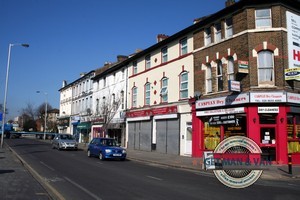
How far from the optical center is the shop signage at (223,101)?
19.5 metres

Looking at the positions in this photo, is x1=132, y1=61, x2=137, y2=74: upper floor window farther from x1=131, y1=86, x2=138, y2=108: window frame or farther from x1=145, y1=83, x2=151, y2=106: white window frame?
x1=145, y1=83, x2=151, y2=106: white window frame

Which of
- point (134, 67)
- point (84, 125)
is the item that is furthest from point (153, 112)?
point (84, 125)

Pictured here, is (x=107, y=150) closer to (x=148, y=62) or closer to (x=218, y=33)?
(x=218, y=33)

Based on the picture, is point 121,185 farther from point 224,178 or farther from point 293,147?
point 293,147

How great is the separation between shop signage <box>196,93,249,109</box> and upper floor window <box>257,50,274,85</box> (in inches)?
55.9

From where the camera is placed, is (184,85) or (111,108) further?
(111,108)

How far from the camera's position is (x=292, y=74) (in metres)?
18.9

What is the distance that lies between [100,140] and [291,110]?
13.3 meters

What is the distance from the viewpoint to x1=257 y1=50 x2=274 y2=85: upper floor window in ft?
64.1

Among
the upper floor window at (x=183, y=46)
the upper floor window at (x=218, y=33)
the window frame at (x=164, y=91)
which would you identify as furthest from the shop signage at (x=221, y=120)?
the upper floor window at (x=183, y=46)

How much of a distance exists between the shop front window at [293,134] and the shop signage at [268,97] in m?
1.69

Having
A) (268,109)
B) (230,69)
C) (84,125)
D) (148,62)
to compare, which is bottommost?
(84,125)

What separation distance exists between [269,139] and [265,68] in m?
4.51

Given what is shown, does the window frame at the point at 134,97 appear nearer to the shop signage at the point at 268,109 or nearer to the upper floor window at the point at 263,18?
the upper floor window at the point at 263,18
